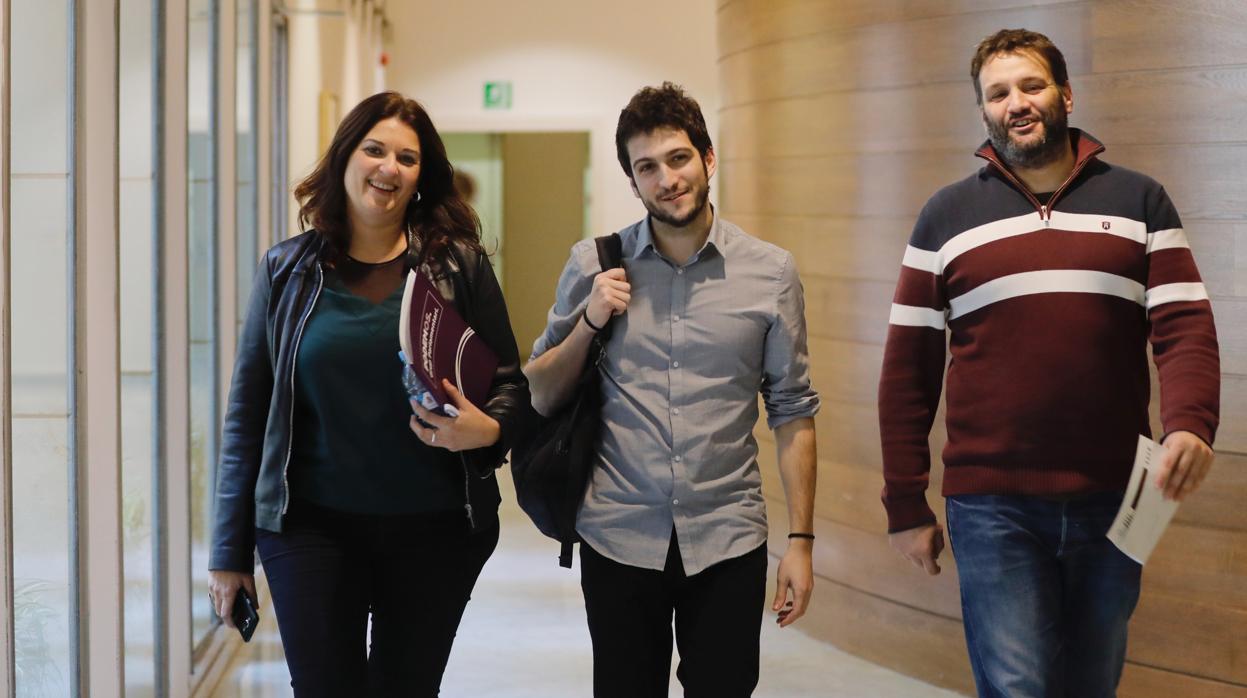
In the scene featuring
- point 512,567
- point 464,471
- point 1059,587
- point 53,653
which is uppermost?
point 464,471

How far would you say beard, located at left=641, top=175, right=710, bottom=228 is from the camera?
2453 millimetres

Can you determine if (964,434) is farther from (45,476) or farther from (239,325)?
(239,325)

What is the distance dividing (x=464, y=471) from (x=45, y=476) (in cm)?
97

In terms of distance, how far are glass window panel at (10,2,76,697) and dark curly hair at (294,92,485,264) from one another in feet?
1.83

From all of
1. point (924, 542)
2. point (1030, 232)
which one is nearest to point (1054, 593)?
point (924, 542)

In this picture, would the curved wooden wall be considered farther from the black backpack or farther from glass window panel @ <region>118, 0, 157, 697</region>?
glass window panel @ <region>118, 0, 157, 697</region>

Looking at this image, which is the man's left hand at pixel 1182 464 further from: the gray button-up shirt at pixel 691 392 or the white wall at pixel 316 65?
the white wall at pixel 316 65

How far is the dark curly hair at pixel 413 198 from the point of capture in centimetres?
257

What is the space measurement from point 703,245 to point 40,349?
138cm

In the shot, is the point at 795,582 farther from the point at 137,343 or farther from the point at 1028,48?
the point at 137,343

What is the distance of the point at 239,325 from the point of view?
5293mm

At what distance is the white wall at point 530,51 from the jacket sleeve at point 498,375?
27.5ft

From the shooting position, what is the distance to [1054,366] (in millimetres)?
2402

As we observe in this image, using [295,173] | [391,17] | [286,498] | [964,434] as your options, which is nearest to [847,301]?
[964,434]
